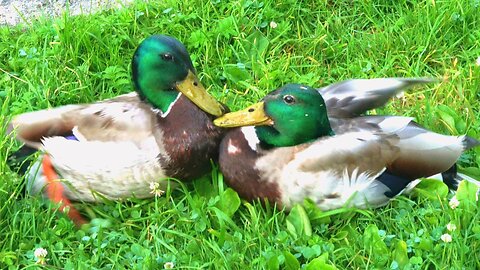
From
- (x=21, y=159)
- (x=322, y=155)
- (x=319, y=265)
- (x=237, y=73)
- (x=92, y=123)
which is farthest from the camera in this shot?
(x=237, y=73)

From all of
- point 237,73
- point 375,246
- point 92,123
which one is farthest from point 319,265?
point 237,73

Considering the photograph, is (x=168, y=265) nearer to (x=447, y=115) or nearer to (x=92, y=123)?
(x=92, y=123)

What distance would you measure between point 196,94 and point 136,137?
305mm

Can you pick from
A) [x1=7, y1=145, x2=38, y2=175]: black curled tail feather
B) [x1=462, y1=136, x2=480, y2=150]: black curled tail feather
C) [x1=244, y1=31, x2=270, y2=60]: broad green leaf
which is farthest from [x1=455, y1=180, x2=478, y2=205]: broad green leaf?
[x1=7, y1=145, x2=38, y2=175]: black curled tail feather

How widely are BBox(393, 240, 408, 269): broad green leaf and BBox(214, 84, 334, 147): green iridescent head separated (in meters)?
0.52

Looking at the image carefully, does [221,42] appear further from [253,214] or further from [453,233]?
[453,233]

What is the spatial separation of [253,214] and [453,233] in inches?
29.8

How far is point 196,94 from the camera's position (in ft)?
11.3

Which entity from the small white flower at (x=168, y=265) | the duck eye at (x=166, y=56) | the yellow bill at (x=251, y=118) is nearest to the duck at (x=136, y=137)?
the duck eye at (x=166, y=56)

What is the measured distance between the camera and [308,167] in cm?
320

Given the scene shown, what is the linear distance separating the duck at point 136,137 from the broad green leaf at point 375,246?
28.5 inches

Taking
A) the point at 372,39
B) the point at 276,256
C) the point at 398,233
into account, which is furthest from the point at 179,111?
the point at 372,39

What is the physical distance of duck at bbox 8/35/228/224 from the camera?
3355 millimetres

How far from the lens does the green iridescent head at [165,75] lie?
11.1 feet
